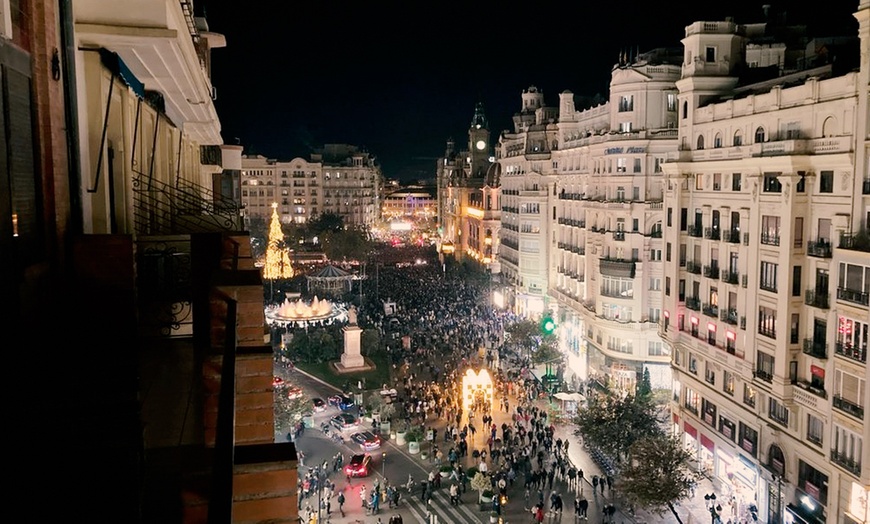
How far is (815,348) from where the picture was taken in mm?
24656

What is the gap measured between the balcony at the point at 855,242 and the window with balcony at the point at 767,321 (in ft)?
14.0

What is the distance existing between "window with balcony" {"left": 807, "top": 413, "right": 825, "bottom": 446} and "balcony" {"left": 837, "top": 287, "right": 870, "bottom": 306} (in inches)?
167

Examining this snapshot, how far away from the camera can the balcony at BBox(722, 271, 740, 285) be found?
2950 cm

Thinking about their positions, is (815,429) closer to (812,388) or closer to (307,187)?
(812,388)

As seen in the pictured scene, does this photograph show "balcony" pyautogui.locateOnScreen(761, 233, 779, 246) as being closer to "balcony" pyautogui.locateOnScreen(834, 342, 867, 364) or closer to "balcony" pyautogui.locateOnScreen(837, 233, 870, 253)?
"balcony" pyautogui.locateOnScreen(837, 233, 870, 253)

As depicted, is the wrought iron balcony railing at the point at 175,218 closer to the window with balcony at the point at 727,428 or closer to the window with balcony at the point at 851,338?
the window with balcony at the point at 851,338

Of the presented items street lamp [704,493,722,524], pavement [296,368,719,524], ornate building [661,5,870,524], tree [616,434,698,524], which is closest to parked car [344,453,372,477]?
pavement [296,368,719,524]

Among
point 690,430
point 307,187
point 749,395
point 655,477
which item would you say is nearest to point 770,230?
point 749,395

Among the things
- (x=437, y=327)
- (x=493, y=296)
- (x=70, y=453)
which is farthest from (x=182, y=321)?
(x=493, y=296)

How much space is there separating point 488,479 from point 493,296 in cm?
4307

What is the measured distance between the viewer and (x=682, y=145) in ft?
112

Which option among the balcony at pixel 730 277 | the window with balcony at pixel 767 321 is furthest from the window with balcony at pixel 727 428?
the balcony at pixel 730 277

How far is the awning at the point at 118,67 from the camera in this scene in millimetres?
9625

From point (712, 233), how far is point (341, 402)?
19984mm
